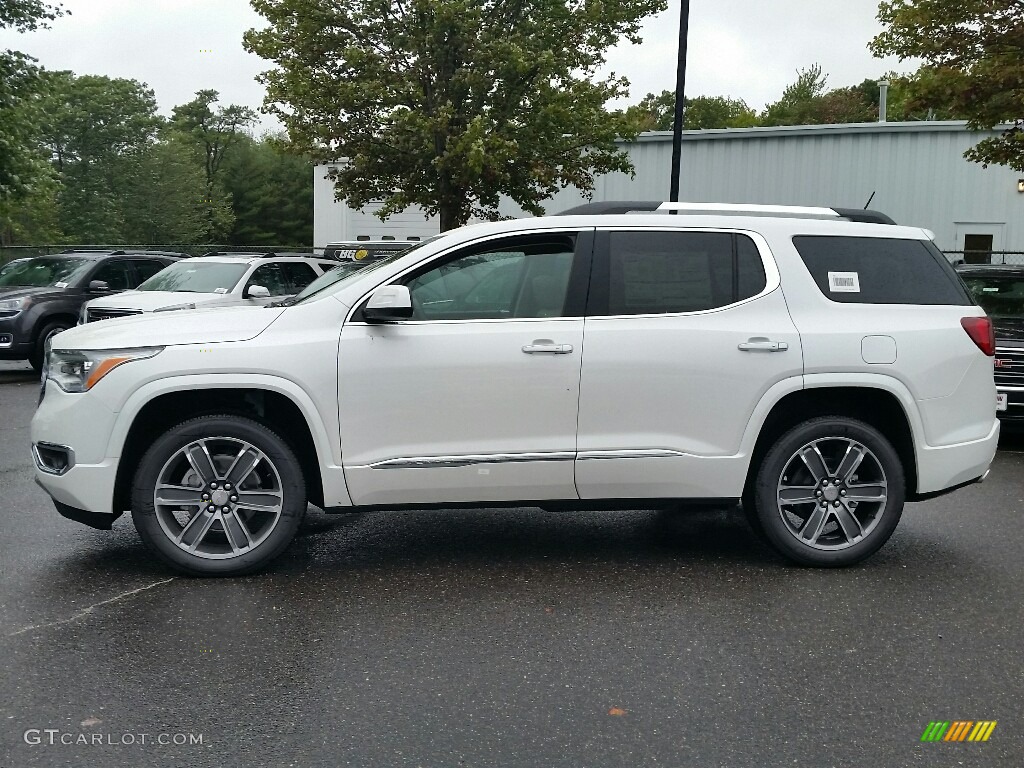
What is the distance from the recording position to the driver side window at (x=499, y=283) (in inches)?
222

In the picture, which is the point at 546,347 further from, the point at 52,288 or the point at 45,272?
the point at 45,272

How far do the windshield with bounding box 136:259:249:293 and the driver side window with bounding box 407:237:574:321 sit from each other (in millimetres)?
9139

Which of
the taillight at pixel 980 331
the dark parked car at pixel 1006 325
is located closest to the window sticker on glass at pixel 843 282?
the taillight at pixel 980 331

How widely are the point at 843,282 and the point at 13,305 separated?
42.4 ft

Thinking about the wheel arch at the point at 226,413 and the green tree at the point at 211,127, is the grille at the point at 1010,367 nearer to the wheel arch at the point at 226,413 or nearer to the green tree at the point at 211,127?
the wheel arch at the point at 226,413

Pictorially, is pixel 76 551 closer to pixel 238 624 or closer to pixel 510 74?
pixel 238 624

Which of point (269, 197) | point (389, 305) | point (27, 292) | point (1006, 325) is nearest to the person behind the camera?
point (389, 305)

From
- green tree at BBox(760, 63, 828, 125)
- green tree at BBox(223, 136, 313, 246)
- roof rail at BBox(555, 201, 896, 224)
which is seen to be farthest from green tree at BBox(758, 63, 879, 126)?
roof rail at BBox(555, 201, 896, 224)

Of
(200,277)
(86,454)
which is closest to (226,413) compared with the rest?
(86,454)

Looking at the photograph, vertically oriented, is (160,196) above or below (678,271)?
above

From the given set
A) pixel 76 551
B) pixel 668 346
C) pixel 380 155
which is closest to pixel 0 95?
pixel 380 155

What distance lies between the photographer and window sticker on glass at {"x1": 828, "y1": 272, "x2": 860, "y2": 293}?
5.89m

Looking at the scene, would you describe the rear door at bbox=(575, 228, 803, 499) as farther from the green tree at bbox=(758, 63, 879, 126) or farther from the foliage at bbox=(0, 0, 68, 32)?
the green tree at bbox=(758, 63, 879, 126)

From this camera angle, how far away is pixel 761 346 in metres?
5.68
